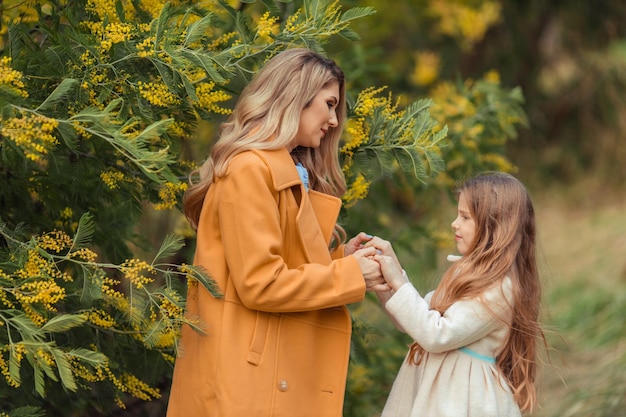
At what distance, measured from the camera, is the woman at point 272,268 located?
2453mm

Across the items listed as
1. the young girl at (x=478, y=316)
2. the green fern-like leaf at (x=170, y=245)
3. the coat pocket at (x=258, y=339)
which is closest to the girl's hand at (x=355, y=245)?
the young girl at (x=478, y=316)

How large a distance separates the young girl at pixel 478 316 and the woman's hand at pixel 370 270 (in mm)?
23

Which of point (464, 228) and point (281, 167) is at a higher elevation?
point (281, 167)

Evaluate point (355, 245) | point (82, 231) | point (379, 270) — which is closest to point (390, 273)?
point (379, 270)

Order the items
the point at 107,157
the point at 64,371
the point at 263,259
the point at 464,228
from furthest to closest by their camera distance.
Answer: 1. the point at 107,157
2. the point at 464,228
3. the point at 263,259
4. the point at 64,371

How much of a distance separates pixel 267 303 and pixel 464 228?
2.33ft

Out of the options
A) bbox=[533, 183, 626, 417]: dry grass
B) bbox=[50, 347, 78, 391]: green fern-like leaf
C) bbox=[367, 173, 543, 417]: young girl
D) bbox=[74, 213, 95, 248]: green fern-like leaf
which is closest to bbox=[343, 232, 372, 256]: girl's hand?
bbox=[367, 173, 543, 417]: young girl

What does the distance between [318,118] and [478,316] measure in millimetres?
738

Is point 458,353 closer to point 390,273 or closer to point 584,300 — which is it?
point 390,273

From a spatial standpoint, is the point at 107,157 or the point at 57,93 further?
the point at 107,157

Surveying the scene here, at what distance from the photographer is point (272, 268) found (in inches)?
95.6

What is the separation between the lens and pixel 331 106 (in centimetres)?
268

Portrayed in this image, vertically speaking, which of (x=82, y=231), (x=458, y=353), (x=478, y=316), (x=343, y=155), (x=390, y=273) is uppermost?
(x=82, y=231)

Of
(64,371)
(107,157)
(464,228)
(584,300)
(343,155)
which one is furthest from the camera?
(584,300)
